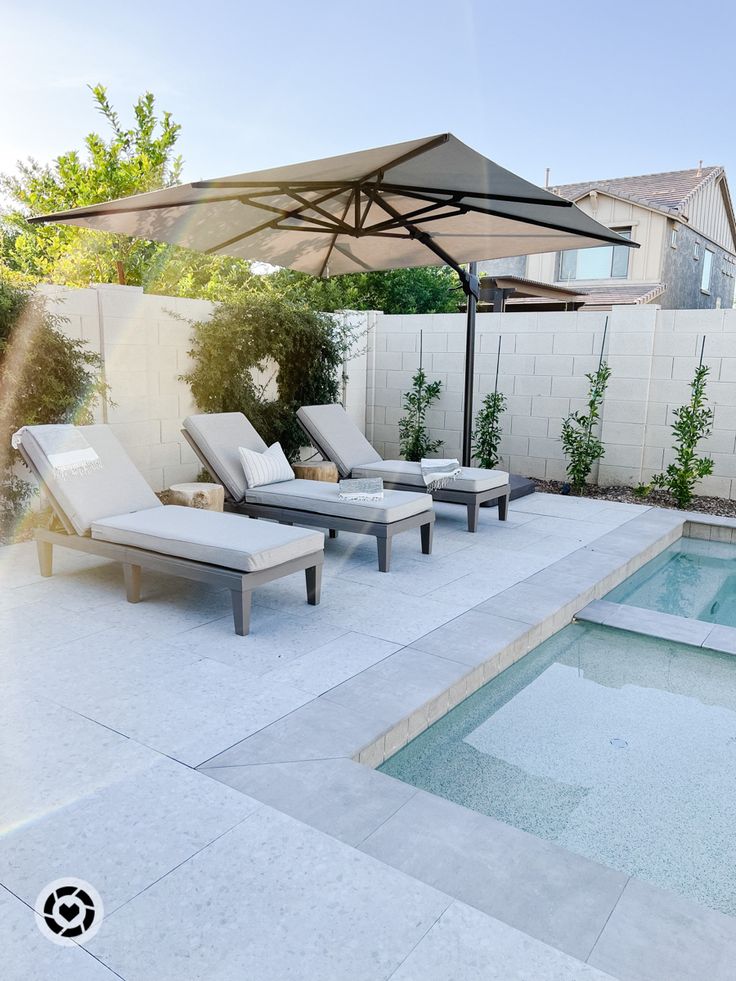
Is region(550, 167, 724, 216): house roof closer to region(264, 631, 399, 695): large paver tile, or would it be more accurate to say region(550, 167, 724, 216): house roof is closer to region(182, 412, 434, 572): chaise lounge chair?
region(182, 412, 434, 572): chaise lounge chair

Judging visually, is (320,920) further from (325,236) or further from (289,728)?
(325,236)

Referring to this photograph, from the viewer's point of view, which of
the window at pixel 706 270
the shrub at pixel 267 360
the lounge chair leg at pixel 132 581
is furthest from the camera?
the window at pixel 706 270

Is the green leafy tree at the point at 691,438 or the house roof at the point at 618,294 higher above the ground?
the house roof at the point at 618,294

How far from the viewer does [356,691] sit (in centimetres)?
311

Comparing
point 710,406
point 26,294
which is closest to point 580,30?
point 710,406

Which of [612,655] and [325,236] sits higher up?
[325,236]

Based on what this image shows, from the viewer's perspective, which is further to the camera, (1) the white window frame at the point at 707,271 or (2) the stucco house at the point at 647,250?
(1) the white window frame at the point at 707,271

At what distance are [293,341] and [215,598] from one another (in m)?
4.19

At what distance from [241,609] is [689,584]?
346 centimetres

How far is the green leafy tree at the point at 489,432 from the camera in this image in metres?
8.70

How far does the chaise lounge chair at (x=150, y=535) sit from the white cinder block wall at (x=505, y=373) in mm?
1813

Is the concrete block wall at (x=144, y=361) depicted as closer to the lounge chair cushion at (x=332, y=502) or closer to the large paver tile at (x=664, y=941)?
the lounge chair cushion at (x=332, y=502)

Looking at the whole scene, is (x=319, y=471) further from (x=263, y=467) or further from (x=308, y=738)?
(x=308, y=738)

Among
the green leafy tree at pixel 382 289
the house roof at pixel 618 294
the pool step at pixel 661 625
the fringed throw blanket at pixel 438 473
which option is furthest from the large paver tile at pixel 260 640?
the green leafy tree at pixel 382 289
